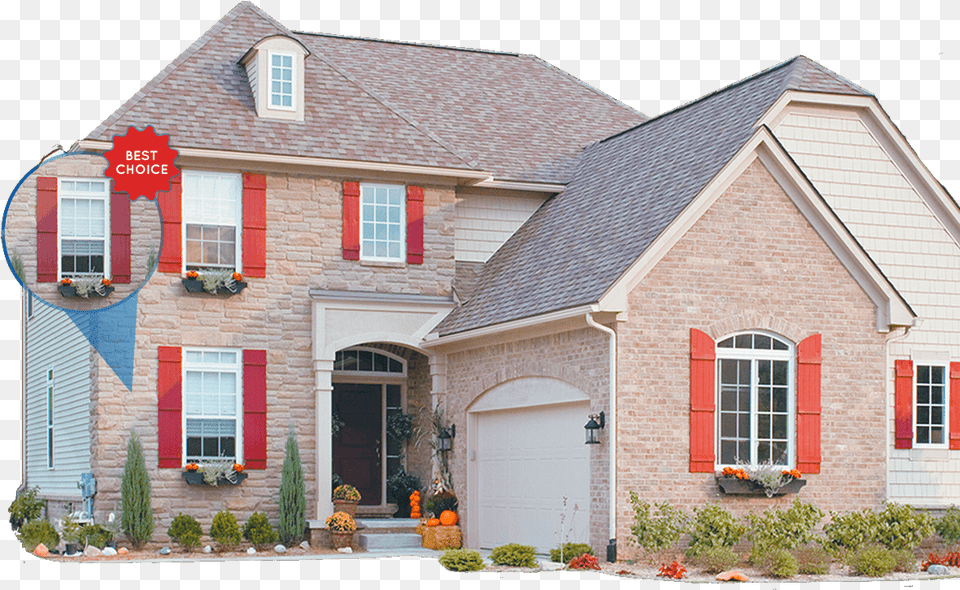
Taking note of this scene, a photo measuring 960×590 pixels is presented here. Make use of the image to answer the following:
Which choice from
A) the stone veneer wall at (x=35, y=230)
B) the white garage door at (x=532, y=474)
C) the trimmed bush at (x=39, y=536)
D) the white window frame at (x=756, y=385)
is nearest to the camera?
the stone veneer wall at (x=35, y=230)

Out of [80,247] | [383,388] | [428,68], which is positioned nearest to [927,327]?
[383,388]

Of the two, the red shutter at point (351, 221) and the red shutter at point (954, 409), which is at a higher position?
the red shutter at point (351, 221)

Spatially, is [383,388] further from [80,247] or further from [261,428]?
[80,247]

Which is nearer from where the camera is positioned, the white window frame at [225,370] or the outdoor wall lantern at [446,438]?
the white window frame at [225,370]

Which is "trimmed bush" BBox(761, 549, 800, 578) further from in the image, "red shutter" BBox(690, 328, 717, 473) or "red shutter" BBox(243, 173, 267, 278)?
"red shutter" BBox(243, 173, 267, 278)

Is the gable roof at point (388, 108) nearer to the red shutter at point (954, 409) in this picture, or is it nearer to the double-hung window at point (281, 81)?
the double-hung window at point (281, 81)

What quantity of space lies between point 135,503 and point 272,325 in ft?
11.1

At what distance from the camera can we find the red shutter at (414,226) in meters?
Answer: 21.2

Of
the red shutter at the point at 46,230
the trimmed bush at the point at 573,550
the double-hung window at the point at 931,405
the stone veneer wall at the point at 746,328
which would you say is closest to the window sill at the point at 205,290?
the red shutter at the point at 46,230

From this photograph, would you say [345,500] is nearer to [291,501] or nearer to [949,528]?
[291,501]

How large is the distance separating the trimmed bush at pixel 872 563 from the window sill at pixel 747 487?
4.44 ft

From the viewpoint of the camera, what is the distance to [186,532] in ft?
62.4

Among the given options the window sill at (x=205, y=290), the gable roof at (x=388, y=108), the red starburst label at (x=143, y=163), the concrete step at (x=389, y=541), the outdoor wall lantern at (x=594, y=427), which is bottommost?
the concrete step at (x=389, y=541)

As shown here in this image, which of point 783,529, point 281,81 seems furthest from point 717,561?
point 281,81
